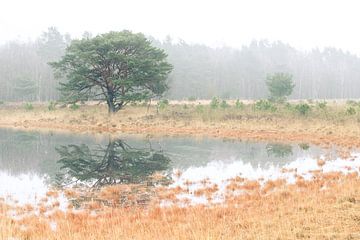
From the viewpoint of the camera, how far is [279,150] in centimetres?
2125

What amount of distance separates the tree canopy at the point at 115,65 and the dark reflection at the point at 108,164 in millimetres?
16458

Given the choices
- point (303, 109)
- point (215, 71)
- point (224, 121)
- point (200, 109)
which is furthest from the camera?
point (215, 71)

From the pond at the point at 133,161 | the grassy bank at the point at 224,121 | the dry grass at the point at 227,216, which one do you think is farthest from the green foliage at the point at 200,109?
the dry grass at the point at 227,216

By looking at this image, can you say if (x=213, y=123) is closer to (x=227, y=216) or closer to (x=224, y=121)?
(x=224, y=121)

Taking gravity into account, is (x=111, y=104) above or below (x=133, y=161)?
above

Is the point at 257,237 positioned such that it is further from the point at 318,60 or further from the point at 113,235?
the point at 318,60

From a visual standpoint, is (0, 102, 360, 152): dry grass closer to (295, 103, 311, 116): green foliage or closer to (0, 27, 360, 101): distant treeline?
(295, 103, 311, 116): green foliage

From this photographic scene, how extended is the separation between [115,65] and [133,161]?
2536 centimetres

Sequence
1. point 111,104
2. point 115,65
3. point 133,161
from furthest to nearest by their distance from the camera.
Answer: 1. point 111,104
2. point 115,65
3. point 133,161

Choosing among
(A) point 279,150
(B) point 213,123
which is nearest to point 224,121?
(B) point 213,123

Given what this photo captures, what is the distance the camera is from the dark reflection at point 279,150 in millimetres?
19672

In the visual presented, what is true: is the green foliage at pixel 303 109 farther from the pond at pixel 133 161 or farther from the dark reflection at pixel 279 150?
the dark reflection at pixel 279 150

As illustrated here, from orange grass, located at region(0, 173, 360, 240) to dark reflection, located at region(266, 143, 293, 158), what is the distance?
8.87 metres

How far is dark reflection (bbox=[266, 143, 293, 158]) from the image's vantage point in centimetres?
1967
